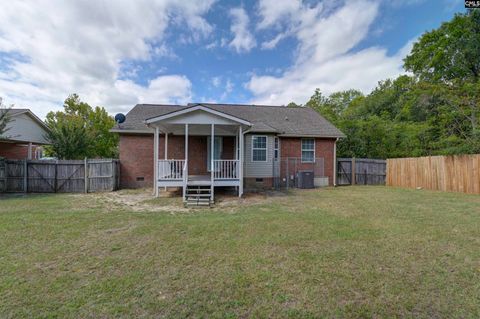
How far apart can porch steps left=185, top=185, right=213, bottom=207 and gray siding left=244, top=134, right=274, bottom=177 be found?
11.8ft

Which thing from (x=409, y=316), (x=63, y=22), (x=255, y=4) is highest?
(x=255, y=4)

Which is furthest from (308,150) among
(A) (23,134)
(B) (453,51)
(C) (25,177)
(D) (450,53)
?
(A) (23,134)

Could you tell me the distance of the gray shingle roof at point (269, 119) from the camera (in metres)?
12.8

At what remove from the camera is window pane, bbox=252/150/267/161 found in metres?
12.9

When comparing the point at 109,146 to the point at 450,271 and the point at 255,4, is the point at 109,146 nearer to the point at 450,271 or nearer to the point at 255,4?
the point at 255,4

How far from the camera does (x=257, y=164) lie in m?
12.9

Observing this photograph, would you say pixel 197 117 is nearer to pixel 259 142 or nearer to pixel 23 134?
pixel 259 142

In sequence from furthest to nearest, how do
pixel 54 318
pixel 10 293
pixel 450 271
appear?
1. pixel 450 271
2. pixel 10 293
3. pixel 54 318

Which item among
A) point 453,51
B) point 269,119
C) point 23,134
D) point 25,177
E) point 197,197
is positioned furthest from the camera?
point 453,51

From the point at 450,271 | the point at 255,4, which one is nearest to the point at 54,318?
the point at 450,271

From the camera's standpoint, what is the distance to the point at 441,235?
4902 millimetres

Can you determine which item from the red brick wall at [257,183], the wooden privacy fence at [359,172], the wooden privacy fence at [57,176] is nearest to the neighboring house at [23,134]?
the wooden privacy fence at [57,176]

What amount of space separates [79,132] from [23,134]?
152 inches

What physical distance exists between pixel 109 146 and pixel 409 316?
86.9ft
